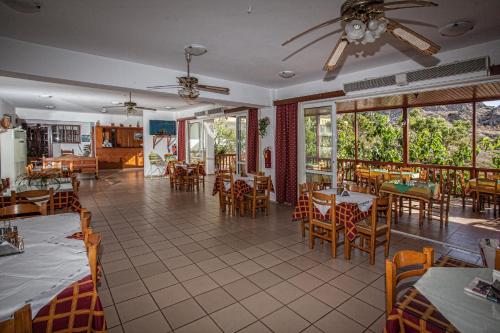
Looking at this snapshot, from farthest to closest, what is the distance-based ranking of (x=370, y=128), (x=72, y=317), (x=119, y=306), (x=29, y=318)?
(x=370, y=128), (x=119, y=306), (x=72, y=317), (x=29, y=318)

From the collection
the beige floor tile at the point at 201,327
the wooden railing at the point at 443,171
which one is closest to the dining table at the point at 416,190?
the wooden railing at the point at 443,171

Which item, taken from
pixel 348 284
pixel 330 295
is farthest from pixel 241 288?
pixel 348 284

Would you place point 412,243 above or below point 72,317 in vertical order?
below

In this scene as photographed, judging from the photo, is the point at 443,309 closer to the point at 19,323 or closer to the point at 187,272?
the point at 19,323

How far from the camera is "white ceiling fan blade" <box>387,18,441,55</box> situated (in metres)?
1.89

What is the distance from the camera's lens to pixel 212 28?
3014 millimetres

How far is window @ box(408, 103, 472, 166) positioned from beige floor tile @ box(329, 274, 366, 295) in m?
6.36

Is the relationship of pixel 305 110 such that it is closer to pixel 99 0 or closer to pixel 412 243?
pixel 412 243

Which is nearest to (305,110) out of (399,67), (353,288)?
(399,67)

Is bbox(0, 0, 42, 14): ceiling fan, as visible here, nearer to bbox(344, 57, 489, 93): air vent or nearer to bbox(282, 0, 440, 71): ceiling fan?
bbox(282, 0, 440, 71): ceiling fan

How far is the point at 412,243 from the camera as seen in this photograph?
3.84 meters

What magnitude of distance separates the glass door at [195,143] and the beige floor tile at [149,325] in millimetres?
8873

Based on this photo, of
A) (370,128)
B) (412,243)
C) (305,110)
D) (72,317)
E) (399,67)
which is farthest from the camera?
(370,128)

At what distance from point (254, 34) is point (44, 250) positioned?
2.88 m
